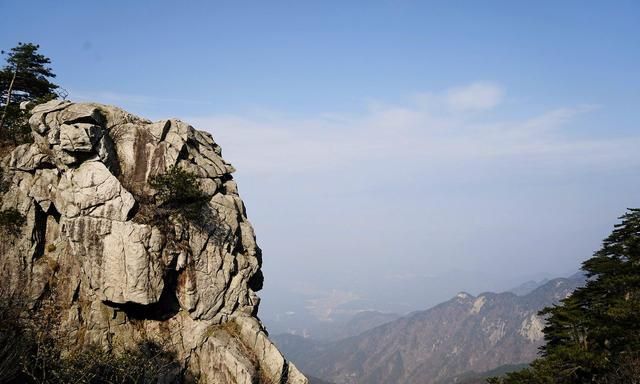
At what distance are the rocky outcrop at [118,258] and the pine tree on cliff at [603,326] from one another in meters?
20.6

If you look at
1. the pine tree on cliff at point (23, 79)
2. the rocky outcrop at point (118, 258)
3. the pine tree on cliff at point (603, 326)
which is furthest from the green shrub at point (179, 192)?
the pine tree on cliff at point (603, 326)

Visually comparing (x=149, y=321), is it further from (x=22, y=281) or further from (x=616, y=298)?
(x=616, y=298)

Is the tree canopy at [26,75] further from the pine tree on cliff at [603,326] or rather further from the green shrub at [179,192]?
the pine tree on cliff at [603,326]

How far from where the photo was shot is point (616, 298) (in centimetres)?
3831

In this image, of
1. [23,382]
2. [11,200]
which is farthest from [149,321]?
[11,200]

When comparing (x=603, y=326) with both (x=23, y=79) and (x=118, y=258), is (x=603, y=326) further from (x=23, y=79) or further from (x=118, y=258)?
(x=23, y=79)

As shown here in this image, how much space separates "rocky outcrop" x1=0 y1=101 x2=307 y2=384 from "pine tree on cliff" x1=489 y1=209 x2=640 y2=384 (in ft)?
67.7

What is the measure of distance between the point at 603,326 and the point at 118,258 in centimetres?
3788

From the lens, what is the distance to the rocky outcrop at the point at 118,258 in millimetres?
32344

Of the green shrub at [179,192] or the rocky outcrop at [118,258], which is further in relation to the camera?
the green shrub at [179,192]

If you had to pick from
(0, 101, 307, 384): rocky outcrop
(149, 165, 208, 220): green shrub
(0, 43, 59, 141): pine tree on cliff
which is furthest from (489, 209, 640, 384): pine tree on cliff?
(0, 43, 59, 141): pine tree on cliff

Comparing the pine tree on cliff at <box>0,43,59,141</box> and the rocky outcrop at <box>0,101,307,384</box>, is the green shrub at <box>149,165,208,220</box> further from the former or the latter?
the pine tree on cliff at <box>0,43,59,141</box>

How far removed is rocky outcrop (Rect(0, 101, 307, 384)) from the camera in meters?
32.3

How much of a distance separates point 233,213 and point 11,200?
1654 cm
